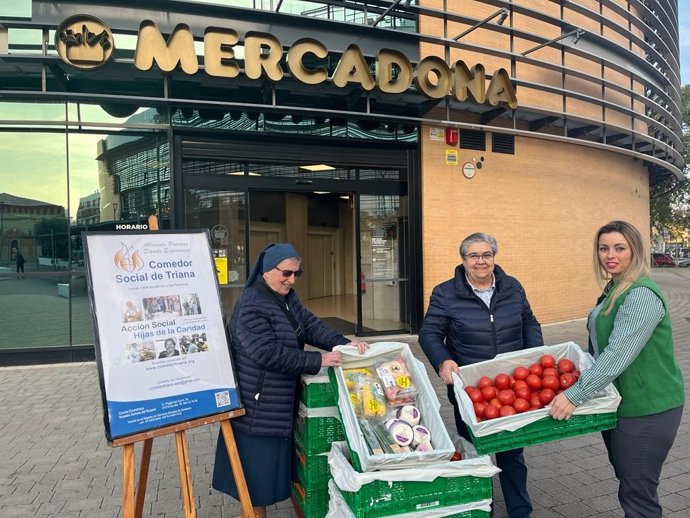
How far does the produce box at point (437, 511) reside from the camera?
2.30 m

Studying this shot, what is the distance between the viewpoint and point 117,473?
378cm

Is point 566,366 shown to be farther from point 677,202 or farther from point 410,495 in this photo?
point 677,202

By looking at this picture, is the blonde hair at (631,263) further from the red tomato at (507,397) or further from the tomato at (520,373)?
the red tomato at (507,397)

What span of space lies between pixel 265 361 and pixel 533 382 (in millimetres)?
1470

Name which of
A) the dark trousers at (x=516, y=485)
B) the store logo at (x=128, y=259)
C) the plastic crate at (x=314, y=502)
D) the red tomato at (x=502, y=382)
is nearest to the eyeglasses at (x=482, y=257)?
the red tomato at (x=502, y=382)

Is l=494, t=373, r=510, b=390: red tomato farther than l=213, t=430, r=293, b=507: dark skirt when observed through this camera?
No

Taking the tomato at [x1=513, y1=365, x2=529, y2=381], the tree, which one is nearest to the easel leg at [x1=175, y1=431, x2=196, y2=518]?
the tomato at [x1=513, y1=365, x2=529, y2=381]

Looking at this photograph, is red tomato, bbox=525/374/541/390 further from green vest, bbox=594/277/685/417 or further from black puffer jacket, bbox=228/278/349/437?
black puffer jacket, bbox=228/278/349/437

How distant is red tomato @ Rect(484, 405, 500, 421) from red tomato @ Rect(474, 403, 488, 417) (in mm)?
20

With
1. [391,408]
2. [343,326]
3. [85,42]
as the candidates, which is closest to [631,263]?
[391,408]

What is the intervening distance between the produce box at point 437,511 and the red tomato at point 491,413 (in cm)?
41

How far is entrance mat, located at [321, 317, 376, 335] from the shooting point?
→ 9.03 meters

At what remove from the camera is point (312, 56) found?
7305 millimetres

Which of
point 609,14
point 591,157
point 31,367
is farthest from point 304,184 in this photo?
point 609,14
